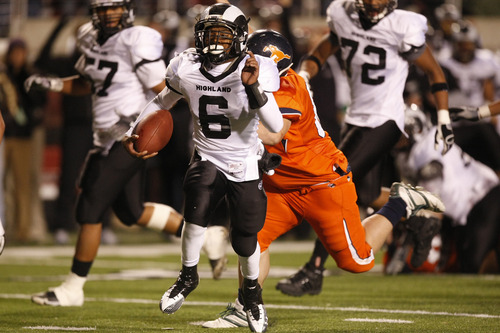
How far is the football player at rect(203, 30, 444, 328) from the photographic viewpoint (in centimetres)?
465

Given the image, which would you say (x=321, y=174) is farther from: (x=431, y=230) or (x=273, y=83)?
(x=431, y=230)

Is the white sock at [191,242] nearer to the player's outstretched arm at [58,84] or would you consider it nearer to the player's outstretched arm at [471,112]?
the player's outstretched arm at [58,84]

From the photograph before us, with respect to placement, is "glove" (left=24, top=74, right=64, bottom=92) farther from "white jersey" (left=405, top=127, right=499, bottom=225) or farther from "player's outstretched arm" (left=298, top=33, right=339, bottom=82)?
"white jersey" (left=405, top=127, right=499, bottom=225)

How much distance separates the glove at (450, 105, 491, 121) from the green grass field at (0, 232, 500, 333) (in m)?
1.03

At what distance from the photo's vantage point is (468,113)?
573 cm

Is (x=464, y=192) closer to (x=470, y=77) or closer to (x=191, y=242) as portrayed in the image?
(x=470, y=77)

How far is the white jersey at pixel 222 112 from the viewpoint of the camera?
13.9 ft

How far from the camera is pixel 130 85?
579 centimetres

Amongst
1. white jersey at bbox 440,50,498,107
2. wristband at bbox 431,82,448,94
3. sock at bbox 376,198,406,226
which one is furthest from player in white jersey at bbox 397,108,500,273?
white jersey at bbox 440,50,498,107

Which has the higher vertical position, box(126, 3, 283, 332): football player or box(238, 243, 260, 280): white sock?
box(126, 3, 283, 332): football player

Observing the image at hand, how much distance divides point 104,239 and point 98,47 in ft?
13.8

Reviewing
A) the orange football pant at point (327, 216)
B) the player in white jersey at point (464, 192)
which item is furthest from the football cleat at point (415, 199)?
the player in white jersey at point (464, 192)

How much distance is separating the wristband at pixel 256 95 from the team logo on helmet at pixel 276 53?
1.82ft

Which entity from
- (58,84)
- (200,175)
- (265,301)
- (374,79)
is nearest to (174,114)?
(58,84)
